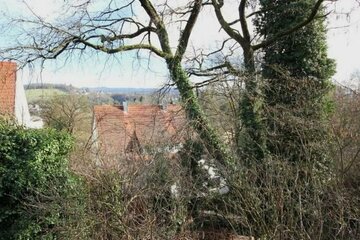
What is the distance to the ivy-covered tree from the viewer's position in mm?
7961

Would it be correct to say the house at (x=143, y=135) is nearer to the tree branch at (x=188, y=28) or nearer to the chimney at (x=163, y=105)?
the chimney at (x=163, y=105)

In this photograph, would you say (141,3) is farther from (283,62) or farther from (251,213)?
(251,213)

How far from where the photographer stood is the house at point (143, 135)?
22.0 feet

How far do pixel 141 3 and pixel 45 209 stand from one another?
7.09 meters

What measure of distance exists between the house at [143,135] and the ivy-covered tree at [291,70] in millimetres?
1947

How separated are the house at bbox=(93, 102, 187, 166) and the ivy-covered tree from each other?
6.39 feet

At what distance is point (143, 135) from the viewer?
7.36 meters

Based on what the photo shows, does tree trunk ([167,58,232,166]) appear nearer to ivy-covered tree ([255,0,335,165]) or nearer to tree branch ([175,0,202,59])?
Result: tree branch ([175,0,202,59])

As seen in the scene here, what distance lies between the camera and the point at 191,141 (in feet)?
25.2

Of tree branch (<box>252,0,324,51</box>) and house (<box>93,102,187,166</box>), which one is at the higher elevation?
tree branch (<box>252,0,324,51</box>)

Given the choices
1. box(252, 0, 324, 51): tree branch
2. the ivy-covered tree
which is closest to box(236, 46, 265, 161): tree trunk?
the ivy-covered tree

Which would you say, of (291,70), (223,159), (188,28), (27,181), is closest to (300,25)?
(291,70)

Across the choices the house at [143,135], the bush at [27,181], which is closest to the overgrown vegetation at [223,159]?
the bush at [27,181]

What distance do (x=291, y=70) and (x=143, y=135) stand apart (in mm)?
4762
